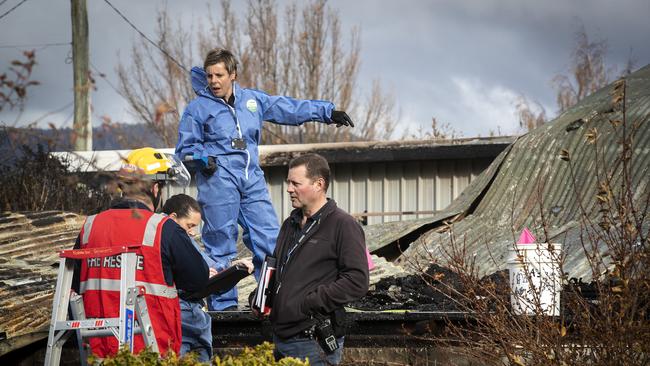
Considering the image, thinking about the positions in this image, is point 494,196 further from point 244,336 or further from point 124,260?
point 124,260

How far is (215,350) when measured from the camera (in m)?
7.13

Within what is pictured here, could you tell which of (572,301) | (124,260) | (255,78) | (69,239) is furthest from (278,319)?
(255,78)

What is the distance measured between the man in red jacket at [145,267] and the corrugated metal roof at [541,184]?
6249 millimetres

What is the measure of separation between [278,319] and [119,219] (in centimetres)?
97

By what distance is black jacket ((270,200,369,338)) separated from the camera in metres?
5.08

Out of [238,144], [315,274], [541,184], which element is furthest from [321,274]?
[541,184]

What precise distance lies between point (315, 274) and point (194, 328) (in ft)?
2.55

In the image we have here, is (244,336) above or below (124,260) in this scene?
below

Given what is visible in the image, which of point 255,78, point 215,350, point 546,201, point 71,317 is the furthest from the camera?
point 255,78

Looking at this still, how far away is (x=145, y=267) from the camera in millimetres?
4809

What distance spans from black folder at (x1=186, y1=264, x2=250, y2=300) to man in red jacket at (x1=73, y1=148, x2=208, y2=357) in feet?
0.87

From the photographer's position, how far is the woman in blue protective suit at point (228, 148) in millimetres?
8156

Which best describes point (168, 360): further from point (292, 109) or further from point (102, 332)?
point (292, 109)

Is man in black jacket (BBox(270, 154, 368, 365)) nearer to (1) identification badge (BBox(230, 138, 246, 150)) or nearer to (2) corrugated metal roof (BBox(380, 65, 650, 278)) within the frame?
(1) identification badge (BBox(230, 138, 246, 150))
